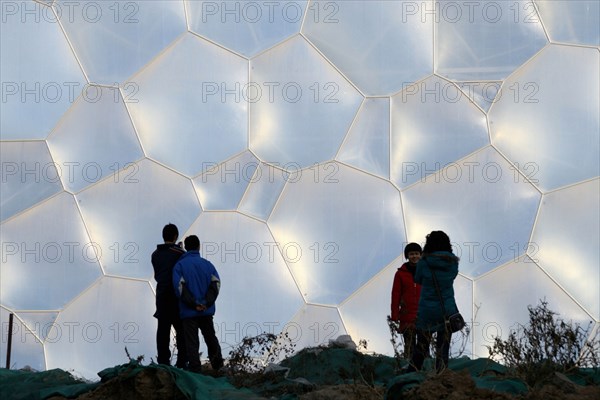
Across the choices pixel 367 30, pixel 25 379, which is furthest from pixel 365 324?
pixel 25 379

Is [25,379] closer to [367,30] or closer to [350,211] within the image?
[350,211]

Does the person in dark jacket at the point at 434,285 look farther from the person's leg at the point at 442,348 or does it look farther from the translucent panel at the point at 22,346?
the translucent panel at the point at 22,346

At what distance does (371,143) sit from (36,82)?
13.8 feet

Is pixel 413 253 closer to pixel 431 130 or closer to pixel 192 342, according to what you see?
pixel 192 342

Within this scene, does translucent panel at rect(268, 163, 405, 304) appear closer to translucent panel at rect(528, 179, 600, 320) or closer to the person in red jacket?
translucent panel at rect(528, 179, 600, 320)

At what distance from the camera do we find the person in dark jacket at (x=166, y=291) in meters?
10.6

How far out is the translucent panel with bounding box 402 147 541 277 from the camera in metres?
12.9

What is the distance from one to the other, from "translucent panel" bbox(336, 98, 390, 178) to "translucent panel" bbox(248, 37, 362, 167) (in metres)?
0.12

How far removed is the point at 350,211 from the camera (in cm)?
1320

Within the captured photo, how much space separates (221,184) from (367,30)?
8.41 ft

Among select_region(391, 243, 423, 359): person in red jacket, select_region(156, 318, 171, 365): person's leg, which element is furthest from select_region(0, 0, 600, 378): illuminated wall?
select_region(391, 243, 423, 359): person in red jacket

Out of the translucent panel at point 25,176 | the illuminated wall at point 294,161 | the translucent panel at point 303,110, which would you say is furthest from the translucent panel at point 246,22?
the translucent panel at point 25,176

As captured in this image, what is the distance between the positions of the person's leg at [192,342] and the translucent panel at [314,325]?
2.81 m

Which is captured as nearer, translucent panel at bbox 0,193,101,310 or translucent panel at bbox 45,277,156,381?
translucent panel at bbox 45,277,156,381
